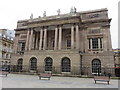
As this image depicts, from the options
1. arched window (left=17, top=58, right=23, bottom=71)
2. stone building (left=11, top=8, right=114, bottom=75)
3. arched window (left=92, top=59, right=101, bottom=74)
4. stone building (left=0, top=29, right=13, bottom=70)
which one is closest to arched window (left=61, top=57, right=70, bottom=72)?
stone building (left=11, top=8, right=114, bottom=75)

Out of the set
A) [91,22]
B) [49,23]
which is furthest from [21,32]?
[91,22]

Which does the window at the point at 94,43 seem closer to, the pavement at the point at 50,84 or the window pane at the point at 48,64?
the window pane at the point at 48,64

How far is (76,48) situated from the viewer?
23.1 meters

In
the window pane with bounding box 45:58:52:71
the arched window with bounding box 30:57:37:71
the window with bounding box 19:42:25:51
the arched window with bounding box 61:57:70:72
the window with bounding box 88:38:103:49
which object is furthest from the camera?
the window with bounding box 19:42:25:51

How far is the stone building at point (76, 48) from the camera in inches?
891

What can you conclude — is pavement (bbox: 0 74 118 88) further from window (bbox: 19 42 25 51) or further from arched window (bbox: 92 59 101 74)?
window (bbox: 19 42 25 51)

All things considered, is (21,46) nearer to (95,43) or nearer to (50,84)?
(95,43)

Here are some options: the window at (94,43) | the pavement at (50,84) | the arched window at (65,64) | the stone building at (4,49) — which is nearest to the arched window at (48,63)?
the arched window at (65,64)

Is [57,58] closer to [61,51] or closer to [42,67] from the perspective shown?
[61,51]

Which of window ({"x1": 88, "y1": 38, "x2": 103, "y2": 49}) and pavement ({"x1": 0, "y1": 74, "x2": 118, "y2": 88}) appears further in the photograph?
window ({"x1": 88, "y1": 38, "x2": 103, "y2": 49})

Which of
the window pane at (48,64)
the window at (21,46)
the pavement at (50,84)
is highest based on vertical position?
the window at (21,46)

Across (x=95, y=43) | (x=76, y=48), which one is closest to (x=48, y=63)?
(x=76, y=48)

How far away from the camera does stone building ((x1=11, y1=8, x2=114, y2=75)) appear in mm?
22641

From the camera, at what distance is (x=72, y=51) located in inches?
885
